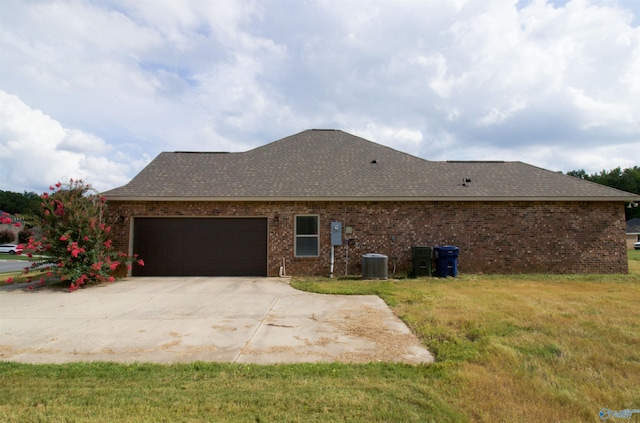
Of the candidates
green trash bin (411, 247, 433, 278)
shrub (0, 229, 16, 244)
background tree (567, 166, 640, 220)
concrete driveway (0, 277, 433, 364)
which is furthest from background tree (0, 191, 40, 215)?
background tree (567, 166, 640, 220)

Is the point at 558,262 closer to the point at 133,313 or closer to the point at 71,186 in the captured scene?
the point at 133,313

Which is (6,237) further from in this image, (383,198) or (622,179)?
(622,179)

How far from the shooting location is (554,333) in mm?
5469

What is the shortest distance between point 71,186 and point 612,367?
13164 millimetres

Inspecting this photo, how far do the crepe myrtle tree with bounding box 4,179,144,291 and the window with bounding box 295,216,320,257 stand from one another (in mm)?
5950

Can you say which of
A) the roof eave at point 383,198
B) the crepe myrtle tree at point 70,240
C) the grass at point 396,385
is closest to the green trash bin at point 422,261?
the roof eave at point 383,198

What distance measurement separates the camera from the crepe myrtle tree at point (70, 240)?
33.9 feet

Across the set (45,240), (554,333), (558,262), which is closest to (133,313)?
(45,240)

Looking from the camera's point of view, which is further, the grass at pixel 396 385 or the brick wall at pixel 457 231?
the brick wall at pixel 457 231

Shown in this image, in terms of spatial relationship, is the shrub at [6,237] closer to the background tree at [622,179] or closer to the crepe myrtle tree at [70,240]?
the crepe myrtle tree at [70,240]

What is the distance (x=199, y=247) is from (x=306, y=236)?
12.3 ft

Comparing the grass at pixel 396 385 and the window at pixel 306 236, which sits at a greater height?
the window at pixel 306 236

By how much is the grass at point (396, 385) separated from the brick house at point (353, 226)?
687cm

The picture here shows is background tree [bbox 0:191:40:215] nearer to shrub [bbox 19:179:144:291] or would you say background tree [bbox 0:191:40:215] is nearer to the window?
shrub [bbox 19:179:144:291]
